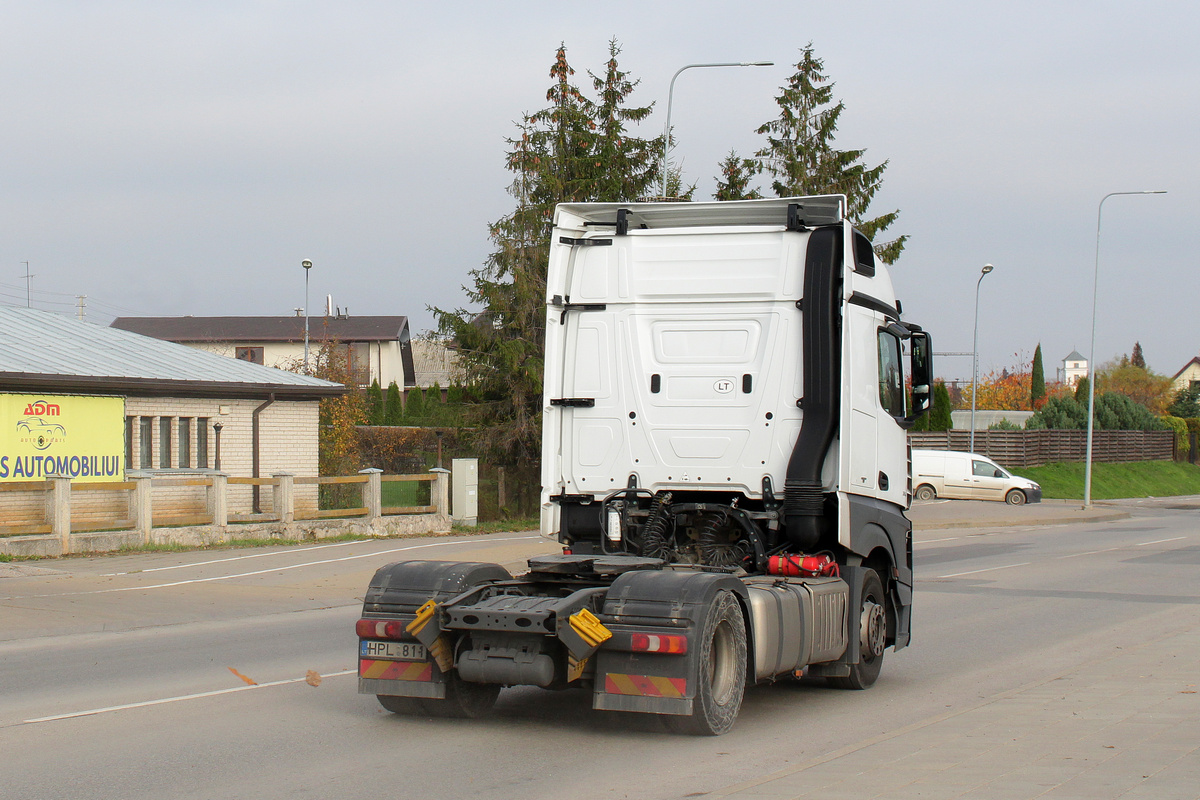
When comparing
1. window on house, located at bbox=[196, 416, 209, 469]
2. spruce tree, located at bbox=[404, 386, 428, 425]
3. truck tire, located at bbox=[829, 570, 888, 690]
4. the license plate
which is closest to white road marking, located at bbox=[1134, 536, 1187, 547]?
→ truck tire, located at bbox=[829, 570, 888, 690]

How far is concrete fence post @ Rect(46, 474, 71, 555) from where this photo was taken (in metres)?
19.2

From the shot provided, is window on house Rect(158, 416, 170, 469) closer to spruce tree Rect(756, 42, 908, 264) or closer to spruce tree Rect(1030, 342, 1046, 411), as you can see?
spruce tree Rect(756, 42, 908, 264)

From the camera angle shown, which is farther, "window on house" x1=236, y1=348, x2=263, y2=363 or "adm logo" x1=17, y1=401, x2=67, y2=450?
"window on house" x1=236, y1=348, x2=263, y2=363

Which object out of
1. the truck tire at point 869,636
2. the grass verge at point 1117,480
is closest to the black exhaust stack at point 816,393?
the truck tire at point 869,636

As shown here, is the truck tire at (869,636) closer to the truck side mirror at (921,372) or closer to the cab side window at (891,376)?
the cab side window at (891,376)

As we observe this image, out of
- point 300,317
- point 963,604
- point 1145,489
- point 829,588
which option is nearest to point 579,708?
point 829,588

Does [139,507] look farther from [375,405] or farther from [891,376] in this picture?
[375,405]

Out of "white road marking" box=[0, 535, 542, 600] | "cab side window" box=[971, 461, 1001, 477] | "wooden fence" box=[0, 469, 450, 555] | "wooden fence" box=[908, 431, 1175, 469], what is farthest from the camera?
"wooden fence" box=[908, 431, 1175, 469]

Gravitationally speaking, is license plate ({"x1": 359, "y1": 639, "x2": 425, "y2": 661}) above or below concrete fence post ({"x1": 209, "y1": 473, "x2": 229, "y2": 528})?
above

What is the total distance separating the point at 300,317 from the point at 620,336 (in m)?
82.4

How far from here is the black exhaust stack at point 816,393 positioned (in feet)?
27.6

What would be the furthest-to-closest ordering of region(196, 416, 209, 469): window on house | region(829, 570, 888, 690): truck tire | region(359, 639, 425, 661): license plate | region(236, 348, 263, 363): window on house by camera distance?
region(236, 348, 263, 363): window on house
region(196, 416, 209, 469): window on house
region(829, 570, 888, 690): truck tire
region(359, 639, 425, 661): license plate

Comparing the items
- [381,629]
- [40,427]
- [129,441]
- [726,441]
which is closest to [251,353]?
[129,441]

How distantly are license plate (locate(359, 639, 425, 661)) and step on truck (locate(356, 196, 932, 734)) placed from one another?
1cm
